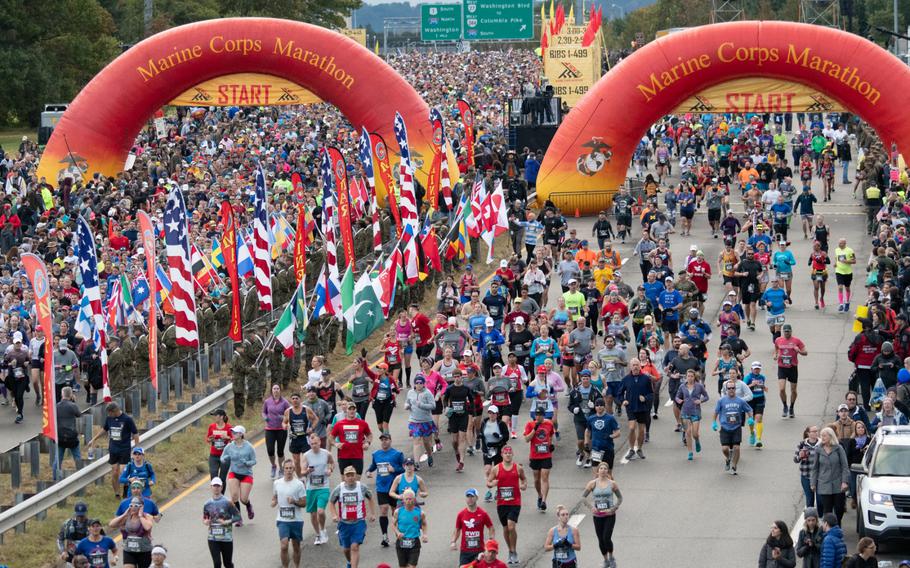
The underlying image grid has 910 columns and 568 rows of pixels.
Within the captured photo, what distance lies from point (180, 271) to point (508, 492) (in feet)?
28.7

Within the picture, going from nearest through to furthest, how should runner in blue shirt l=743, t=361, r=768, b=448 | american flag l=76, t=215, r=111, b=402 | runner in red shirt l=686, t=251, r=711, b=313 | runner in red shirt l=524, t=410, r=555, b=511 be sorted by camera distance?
runner in red shirt l=524, t=410, r=555, b=511, runner in blue shirt l=743, t=361, r=768, b=448, american flag l=76, t=215, r=111, b=402, runner in red shirt l=686, t=251, r=711, b=313

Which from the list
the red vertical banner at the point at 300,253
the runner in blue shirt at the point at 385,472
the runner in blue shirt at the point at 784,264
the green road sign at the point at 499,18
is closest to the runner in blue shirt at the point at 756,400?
the runner in blue shirt at the point at 385,472

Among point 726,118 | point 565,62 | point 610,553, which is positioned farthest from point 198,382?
point 726,118

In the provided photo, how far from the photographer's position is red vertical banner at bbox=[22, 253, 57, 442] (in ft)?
67.5

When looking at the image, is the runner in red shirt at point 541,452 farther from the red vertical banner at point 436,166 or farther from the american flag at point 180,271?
the red vertical banner at point 436,166

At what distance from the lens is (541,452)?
65.9 ft

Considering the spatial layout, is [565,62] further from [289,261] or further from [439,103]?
[439,103]

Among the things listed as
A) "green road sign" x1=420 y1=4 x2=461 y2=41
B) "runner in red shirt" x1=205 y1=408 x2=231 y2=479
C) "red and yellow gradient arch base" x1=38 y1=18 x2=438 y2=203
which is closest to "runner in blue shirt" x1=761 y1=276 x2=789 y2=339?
"runner in red shirt" x1=205 y1=408 x2=231 y2=479

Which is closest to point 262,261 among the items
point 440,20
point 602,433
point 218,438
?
point 218,438

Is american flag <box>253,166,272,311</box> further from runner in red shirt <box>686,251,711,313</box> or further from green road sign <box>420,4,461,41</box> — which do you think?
green road sign <box>420,4,461,41</box>

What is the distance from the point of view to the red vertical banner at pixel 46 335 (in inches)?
810

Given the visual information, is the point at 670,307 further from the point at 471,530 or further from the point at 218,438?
the point at 471,530

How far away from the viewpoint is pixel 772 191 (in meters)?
36.2

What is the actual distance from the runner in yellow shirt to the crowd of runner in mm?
52
